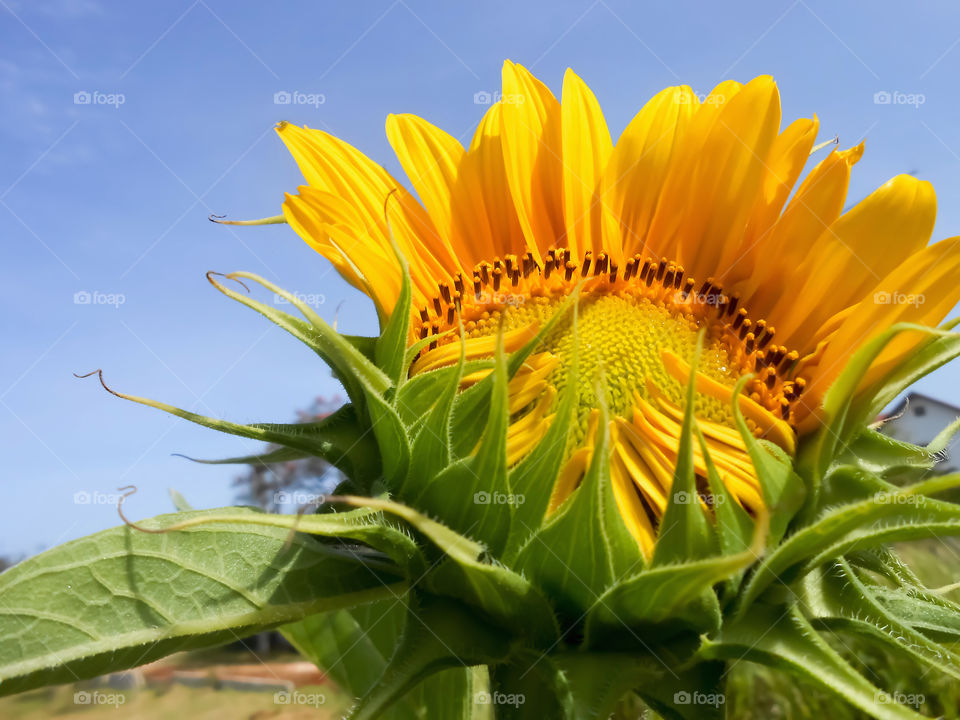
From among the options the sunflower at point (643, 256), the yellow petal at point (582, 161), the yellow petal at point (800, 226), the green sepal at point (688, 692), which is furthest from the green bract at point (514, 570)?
the yellow petal at point (582, 161)

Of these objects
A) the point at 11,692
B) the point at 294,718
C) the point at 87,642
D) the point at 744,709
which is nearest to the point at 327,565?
the point at 87,642

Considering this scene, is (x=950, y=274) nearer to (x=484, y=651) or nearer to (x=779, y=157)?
(x=779, y=157)

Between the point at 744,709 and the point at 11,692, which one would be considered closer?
the point at 11,692

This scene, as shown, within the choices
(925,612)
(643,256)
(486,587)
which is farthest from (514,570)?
(643,256)

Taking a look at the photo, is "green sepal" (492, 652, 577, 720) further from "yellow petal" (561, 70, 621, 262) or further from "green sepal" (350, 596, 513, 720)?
"yellow petal" (561, 70, 621, 262)

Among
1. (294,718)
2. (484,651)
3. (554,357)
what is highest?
(554,357)

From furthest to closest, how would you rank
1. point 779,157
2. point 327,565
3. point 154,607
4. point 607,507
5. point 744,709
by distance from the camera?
point 744,709
point 779,157
point 327,565
point 154,607
point 607,507

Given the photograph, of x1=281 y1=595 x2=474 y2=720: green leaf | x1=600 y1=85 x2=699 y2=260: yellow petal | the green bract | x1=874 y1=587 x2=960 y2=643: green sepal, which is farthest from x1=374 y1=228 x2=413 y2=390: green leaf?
x1=874 y1=587 x2=960 y2=643: green sepal

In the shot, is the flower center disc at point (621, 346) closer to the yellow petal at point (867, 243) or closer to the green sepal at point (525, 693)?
the yellow petal at point (867, 243)
